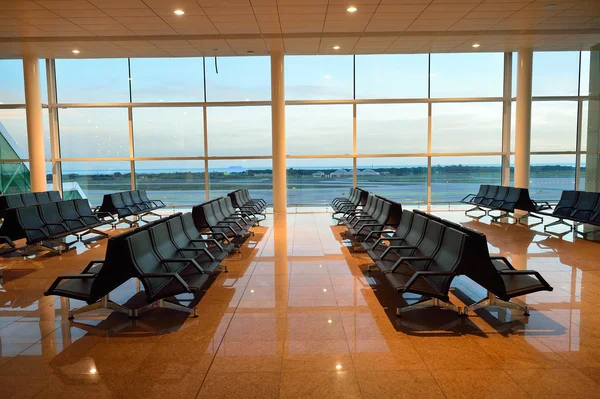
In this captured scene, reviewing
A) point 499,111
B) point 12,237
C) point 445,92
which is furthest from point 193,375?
point 499,111

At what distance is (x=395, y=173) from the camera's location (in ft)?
43.4

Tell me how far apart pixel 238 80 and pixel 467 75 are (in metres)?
6.83

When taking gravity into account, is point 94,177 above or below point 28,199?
above

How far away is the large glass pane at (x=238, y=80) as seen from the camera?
12258mm

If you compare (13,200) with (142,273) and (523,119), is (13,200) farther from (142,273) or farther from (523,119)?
(523,119)

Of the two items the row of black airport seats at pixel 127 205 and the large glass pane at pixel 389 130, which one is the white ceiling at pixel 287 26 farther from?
the row of black airport seats at pixel 127 205

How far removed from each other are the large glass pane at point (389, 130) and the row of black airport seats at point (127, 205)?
243 inches

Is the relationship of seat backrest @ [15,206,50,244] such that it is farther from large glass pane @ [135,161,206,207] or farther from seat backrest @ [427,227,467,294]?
large glass pane @ [135,161,206,207]

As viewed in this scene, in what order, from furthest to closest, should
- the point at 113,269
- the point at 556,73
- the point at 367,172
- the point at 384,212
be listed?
the point at 367,172 → the point at 556,73 → the point at 384,212 → the point at 113,269

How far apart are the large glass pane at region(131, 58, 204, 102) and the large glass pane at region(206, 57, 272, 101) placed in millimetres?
372

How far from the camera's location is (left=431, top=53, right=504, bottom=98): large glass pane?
40.2 ft

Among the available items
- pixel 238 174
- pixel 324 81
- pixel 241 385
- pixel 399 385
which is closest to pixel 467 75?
pixel 324 81

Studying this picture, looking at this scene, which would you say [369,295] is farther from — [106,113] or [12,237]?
[106,113]

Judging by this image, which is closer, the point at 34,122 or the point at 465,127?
the point at 34,122
